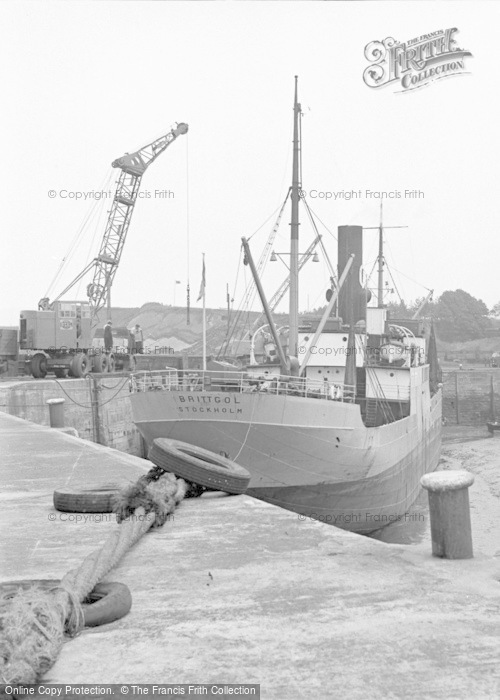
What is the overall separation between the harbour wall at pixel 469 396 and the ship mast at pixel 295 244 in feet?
133

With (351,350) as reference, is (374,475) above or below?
below

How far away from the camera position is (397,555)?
5836mm

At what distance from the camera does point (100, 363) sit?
3419 cm

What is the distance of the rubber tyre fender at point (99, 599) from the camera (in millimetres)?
4324

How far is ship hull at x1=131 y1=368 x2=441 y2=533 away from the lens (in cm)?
1570

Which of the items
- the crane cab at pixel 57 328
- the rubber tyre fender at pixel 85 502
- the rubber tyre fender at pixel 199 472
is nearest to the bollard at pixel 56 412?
the rubber tyre fender at pixel 199 472

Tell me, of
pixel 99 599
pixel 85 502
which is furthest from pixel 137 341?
pixel 99 599

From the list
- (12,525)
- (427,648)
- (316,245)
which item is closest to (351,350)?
(316,245)

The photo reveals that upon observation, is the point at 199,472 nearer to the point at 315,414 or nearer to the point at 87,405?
the point at 315,414

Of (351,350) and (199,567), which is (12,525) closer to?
(199,567)

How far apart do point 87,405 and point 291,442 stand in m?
12.3

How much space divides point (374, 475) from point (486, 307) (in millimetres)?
103476

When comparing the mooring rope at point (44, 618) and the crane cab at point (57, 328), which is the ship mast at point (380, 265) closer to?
the crane cab at point (57, 328)

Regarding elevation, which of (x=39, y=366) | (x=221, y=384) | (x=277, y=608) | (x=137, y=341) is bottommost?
(x=277, y=608)
